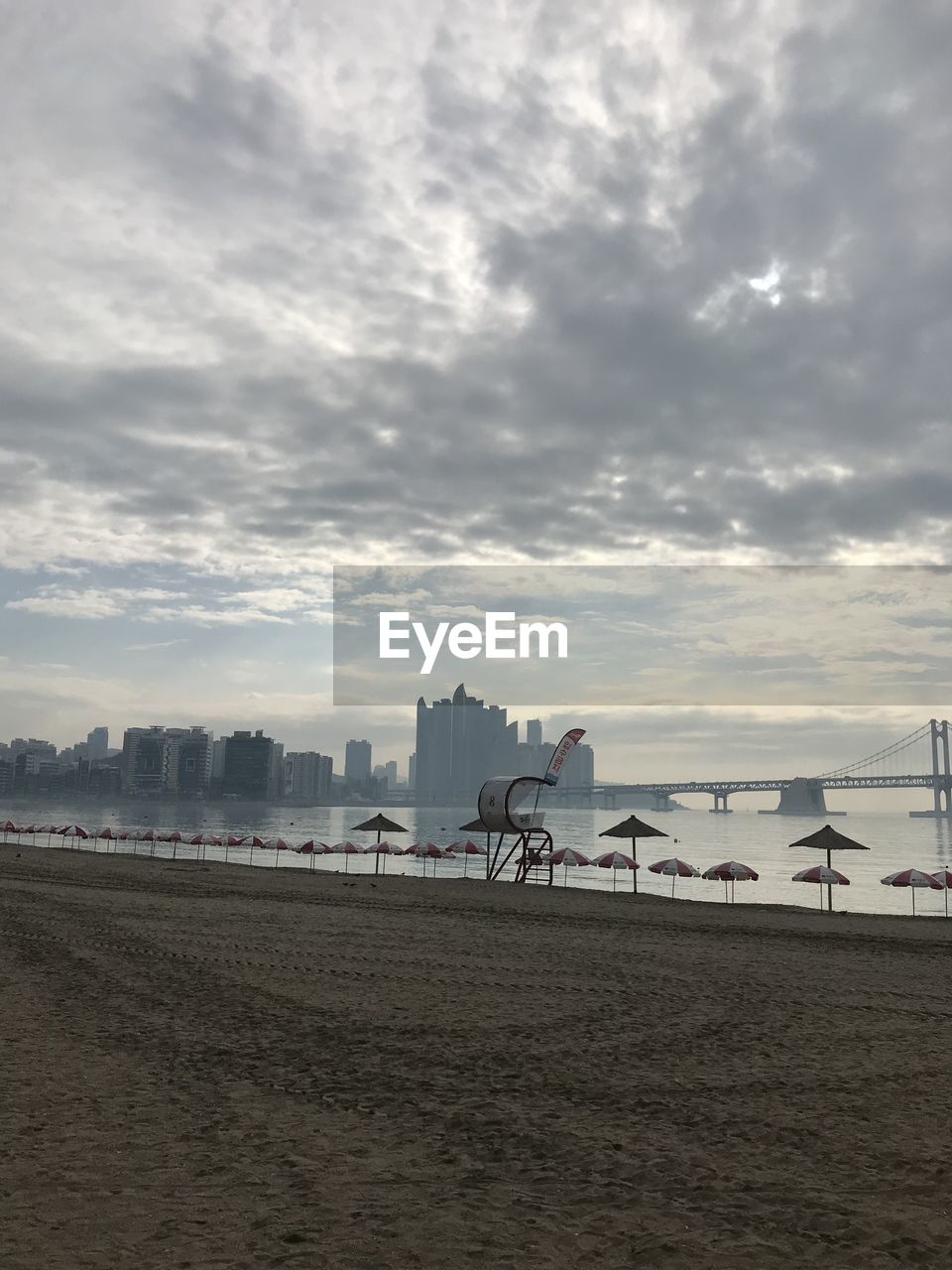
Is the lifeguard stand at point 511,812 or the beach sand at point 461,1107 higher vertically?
the lifeguard stand at point 511,812

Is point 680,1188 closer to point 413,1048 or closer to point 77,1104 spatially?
point 413,1048

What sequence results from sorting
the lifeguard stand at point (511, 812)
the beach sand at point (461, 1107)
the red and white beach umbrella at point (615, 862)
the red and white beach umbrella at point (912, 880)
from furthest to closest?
the lifeguard stand at point (511, 812)
the red and white beach umbrella at point (615, 862)
the red and white beach umbrella at point (912, 880)
the beach sand at point (461, 1107)

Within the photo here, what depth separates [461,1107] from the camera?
8578mm

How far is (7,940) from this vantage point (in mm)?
18156

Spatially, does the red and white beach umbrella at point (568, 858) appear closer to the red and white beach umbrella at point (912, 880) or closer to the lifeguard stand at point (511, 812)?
the lifeguard stand at point (511, 812)

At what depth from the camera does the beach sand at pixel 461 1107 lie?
593cm

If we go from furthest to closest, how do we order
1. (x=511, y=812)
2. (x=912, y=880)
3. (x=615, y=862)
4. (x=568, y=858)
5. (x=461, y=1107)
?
1. (x=511, y=812)
2. (x=568, y=858)
3. (x=615, y=862)
4. (x=912, y=880)
5. (x=461, y=1107)

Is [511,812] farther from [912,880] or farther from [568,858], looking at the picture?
[912,880]

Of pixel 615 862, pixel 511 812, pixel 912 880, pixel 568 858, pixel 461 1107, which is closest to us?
pixel 461 1107

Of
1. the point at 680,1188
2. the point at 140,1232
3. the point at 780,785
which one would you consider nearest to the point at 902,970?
the point at 680,1188

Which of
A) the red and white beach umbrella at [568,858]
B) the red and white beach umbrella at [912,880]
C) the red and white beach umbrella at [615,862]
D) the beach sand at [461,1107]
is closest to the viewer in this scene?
the beach sand at [461,1107]

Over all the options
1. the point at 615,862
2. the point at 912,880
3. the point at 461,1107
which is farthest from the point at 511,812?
the point at 461,1107

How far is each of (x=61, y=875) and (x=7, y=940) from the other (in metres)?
21.7

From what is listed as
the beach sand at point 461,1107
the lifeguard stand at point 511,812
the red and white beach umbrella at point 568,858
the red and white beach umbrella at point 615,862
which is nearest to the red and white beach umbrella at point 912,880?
the red and white beach umbrella at point 615,862
